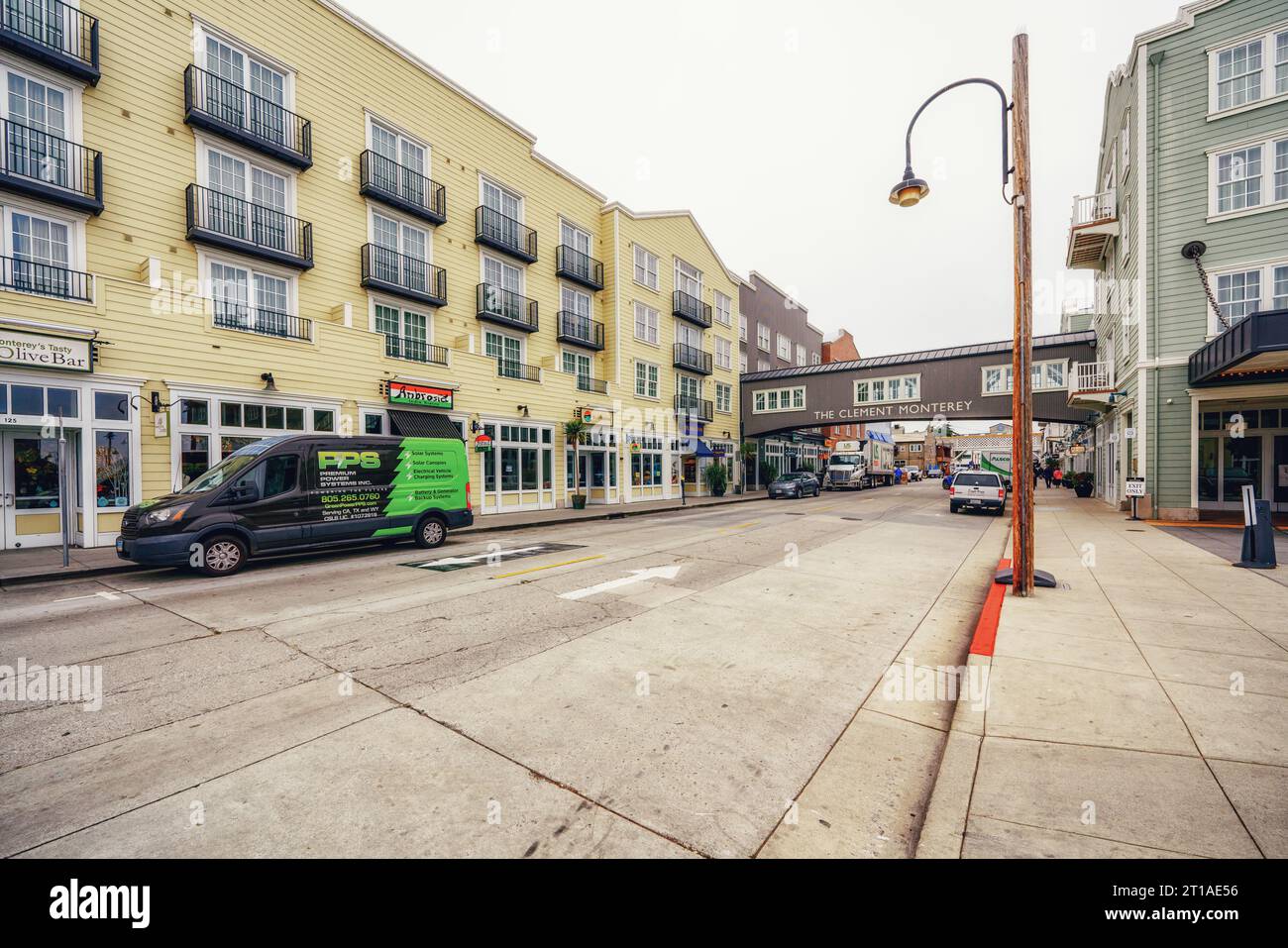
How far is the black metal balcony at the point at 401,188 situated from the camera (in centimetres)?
1803

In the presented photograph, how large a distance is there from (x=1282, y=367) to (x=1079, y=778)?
1964 centimetres

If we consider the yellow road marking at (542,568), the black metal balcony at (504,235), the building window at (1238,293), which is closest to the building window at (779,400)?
the black metal balcony at (504,235)

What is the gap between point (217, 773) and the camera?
3273 millimetres

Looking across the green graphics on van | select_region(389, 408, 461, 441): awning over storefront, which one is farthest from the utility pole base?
select_region(389, 408, 461, 441): awning over storefront

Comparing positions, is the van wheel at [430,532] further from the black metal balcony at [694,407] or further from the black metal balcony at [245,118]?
the black metal balcony at [694,407]

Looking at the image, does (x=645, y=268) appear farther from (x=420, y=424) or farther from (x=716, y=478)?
(x=420, y=424)

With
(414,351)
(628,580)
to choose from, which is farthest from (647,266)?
(628,580)

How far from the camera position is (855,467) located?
40.5 m

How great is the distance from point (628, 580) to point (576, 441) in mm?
16226

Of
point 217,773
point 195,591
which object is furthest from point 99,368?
point 217,773

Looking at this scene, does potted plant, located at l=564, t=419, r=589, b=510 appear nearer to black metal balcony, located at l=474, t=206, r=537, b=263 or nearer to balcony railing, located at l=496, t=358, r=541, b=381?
balcony railing, located at l=496, t=358, r=541, b=381

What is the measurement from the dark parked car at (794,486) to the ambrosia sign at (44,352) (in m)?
27.3

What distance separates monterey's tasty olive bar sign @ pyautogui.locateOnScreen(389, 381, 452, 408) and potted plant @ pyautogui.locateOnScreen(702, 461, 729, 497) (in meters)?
17.7
